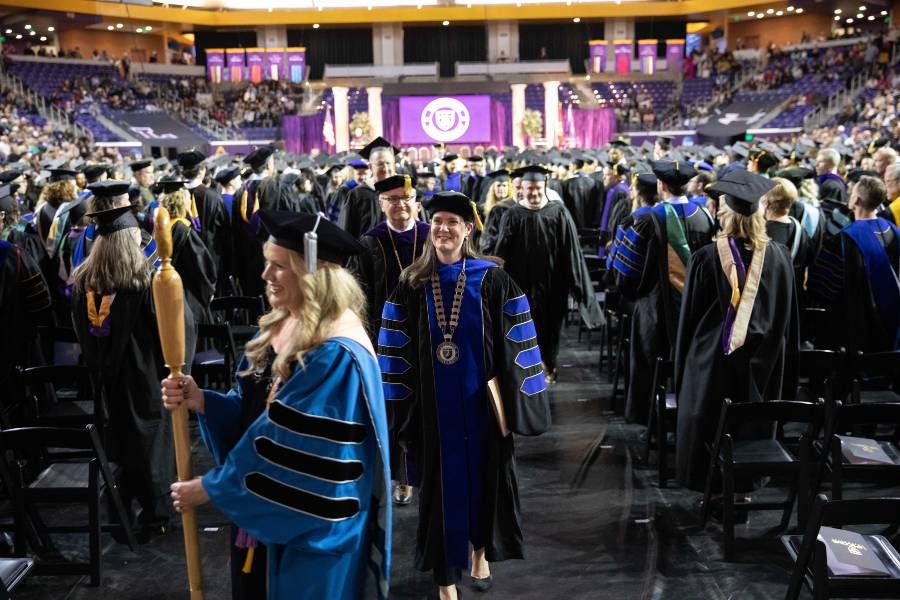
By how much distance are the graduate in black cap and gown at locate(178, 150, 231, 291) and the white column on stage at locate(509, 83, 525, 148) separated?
2247 cm

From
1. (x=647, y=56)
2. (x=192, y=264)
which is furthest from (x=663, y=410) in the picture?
(x=647, y=56)

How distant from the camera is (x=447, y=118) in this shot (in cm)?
3097

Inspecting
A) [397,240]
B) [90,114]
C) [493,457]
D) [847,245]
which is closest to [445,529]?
[493,457]

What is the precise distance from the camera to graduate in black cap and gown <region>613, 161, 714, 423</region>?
5.51 m

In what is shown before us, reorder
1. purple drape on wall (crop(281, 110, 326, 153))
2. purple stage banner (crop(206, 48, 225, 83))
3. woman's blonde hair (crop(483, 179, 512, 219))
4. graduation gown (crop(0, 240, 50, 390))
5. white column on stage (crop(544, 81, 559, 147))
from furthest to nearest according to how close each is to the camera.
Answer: purple stage banner (crop(206, 48, 225, 83))
purple drape on wall (crop(281, 110, 326, 153))
white column on stage (crop(544, 81, 559, 147))
woman's blonde hair (crop(483, 179, 512, 219))
graduation gown (crop(0, 240, 50, 390))

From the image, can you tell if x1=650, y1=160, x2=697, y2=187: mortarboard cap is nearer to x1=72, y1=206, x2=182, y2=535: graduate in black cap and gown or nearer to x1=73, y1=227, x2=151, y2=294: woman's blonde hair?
x1=72, y1=206, x2=182, y2=535: graduate in black cap and gown

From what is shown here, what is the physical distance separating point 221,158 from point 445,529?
Answer: 38.0ft

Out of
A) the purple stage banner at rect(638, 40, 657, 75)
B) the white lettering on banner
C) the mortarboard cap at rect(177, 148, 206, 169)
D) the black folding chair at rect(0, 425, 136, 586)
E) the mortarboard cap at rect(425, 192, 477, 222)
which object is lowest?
the black folding chair at rect(0, 425, 136, 586)

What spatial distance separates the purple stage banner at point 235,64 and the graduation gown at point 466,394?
119 ft

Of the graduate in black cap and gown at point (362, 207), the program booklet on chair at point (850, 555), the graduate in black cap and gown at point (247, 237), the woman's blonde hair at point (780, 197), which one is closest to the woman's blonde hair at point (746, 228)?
the woman's blonde hair at point (780, 197)

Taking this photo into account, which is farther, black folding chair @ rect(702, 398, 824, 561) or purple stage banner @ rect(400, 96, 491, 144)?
purple stage banner @ rect(400, 96, 491, 144)

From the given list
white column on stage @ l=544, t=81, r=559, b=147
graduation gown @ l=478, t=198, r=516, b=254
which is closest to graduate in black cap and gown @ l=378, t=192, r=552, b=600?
graduation gown @ l=478, t=198, r=516, b=254

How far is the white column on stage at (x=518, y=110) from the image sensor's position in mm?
30938

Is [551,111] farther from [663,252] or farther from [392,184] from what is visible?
[392,184]
